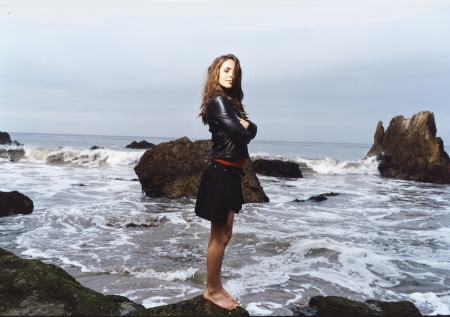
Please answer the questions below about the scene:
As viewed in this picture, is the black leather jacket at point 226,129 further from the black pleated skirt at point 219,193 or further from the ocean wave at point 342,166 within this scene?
the ocean wave at point 342,166

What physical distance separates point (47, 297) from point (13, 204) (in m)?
7.52

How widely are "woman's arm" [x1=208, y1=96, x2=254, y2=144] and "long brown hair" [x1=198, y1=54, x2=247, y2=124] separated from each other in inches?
4.8

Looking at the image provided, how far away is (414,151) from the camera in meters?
26.2

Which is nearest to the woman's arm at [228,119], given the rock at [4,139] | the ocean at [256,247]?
the ocean at [256,247]

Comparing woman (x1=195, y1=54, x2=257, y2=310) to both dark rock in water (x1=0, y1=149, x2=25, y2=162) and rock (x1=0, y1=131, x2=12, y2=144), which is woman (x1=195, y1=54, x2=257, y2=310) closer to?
dark rock in water (x1=0, y1=149, x2=25, y2=162)

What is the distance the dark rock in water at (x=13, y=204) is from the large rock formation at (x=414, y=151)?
21.3 meters

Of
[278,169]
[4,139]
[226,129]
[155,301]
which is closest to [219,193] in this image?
[226,129]

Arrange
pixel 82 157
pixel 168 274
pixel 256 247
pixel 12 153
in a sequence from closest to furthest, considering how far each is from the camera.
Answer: pixel 168 274, pixel 256 247, pixel 82 157, pixel 12 153

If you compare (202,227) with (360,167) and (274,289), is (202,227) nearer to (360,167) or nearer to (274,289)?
(274,289)

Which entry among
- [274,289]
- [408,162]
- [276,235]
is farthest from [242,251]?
[408,162]

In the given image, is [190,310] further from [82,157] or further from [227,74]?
[82,157]

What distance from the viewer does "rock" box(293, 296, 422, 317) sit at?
394 centimetres

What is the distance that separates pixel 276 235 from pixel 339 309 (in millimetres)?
4969

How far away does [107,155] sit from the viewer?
33.2m
